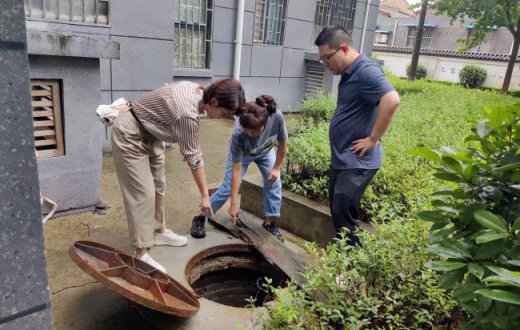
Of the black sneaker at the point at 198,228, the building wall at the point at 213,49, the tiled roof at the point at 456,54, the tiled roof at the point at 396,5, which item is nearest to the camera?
the black sneaker at the point at 198,228

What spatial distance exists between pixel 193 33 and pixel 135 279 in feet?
22.2

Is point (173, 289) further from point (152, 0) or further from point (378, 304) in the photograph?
point (152, 0)

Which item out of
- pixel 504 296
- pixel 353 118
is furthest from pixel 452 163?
pixel 353 118

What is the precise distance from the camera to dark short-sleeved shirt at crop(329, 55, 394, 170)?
294 cm

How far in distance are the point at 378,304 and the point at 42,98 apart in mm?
3598

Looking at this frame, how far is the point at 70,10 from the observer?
16.9 feet

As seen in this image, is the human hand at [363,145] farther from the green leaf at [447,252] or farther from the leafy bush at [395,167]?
the green leaf at [447,252]

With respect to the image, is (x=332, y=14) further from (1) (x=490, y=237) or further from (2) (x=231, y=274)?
(1) (x=490, y=237)

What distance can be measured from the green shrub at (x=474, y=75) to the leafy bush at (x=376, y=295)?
28941mm

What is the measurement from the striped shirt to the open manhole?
1048mm

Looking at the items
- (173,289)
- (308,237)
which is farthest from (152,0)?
(173,289)

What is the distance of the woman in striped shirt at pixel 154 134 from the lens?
2717mm

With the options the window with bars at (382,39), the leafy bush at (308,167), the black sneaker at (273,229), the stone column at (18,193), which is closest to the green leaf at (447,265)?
the stone column at (18,193)

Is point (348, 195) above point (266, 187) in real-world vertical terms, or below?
above
